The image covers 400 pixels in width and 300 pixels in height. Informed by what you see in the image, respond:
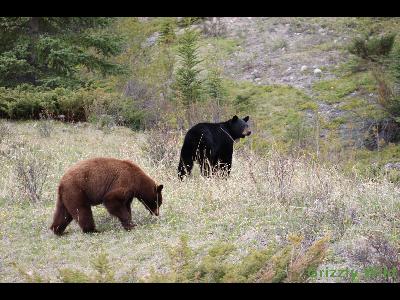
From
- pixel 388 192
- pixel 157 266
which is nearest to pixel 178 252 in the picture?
pixel 157 266

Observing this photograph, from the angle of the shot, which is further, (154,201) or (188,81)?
(188,81)

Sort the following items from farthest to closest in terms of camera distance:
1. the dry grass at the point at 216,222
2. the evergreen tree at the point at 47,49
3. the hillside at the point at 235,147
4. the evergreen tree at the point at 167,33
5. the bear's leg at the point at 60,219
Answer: the evergreen tree at the point at 167,33 < the evergreen tree at the point at 47,49 < the bear's leg at the point at 60,219 < the dry grass at the point at 216,222 < the hillside at the point at 235,147

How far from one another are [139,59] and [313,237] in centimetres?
2236

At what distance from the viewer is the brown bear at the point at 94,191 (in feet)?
26.0

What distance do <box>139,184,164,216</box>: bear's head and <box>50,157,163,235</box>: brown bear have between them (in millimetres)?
222

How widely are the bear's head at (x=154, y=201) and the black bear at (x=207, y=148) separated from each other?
9.05 ft

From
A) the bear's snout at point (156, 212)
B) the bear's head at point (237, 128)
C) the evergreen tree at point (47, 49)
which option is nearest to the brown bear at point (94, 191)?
the bear's snout at point (156, 212)

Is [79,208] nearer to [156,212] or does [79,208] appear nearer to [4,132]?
[156,212]

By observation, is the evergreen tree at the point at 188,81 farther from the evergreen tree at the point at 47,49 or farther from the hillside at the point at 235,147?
the evergreen tree at the point at 47,49

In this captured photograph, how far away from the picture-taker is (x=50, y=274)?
22.0ft

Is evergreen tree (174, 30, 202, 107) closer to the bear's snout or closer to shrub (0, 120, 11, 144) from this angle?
shrub (0, 120, 11, 144)

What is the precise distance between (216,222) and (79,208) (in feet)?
5.95

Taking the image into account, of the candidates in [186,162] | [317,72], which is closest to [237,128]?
[186,162]

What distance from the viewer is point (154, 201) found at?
849 centimetres
